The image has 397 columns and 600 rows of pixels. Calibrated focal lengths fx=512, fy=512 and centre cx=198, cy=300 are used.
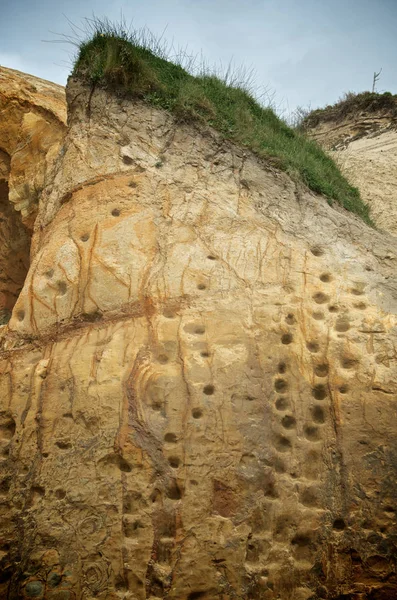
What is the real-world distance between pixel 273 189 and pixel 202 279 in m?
1.48

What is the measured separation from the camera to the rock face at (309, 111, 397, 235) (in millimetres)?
7980

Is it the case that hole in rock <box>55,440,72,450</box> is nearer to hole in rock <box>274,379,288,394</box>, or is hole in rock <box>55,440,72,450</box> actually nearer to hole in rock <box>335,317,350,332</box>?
hole in rock <box>274,379,288,394</box>

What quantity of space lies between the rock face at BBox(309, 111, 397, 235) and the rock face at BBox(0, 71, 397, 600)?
275 centimetres

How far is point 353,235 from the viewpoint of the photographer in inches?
212

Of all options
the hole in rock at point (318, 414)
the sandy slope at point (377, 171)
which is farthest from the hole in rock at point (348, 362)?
the sandy slope at point (377, 171)

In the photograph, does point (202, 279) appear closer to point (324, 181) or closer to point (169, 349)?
point (169, 349)

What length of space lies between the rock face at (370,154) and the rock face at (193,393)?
2.75m

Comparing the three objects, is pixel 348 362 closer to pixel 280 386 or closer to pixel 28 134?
pixel 280 386

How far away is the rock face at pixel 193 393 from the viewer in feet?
12.5

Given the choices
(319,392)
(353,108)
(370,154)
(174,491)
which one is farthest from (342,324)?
(353,108)

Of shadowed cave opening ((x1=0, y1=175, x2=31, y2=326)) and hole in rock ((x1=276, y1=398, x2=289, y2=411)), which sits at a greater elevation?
shadowed cave opening ((x1=0, y1=175, x2=31, y2=326))

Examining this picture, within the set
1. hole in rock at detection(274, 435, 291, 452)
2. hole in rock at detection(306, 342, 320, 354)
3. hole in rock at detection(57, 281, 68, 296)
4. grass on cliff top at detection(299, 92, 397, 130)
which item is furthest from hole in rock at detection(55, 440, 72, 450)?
grass on cliff top at detection(299, 92, 397, 130)

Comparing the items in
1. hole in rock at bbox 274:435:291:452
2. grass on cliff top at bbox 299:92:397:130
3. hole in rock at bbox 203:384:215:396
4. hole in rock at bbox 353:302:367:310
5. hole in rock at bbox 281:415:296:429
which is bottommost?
hole in rock at bbox 274:435:291:452

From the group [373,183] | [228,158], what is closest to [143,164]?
[228,158]
